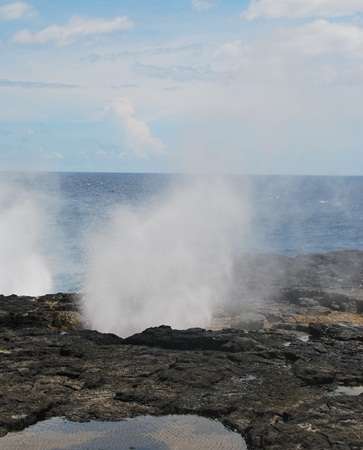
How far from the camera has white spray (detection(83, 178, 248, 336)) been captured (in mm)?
25547

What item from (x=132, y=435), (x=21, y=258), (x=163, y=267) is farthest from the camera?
(x=21, y=258)

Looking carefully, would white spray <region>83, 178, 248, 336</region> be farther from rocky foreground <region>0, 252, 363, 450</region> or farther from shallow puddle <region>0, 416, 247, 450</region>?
shallow puddle <region>0, 416, 247, 450</region>

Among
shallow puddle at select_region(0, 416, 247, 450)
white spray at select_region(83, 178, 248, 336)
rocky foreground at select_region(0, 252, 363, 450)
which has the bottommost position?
shallow puddle at select_region(0, 416, 247, 450)

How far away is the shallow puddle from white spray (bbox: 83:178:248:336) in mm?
10040

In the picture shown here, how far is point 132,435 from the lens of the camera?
13.1 m

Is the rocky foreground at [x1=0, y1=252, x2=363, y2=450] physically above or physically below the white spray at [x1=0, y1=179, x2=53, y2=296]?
below

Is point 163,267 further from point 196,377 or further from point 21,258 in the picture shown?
point 21,258

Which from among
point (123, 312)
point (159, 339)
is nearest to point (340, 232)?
point (123, 312)

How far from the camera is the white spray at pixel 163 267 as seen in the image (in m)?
25.5

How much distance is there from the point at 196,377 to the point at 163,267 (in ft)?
50.3

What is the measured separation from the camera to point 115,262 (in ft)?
104

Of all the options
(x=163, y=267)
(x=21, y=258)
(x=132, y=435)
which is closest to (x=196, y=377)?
(x=132, y=435)

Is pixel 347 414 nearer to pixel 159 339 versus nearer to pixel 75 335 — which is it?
pixel 159 339

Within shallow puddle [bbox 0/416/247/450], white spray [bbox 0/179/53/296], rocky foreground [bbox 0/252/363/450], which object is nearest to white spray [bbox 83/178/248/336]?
rocky foreground [bbox 0/252/363/450]
